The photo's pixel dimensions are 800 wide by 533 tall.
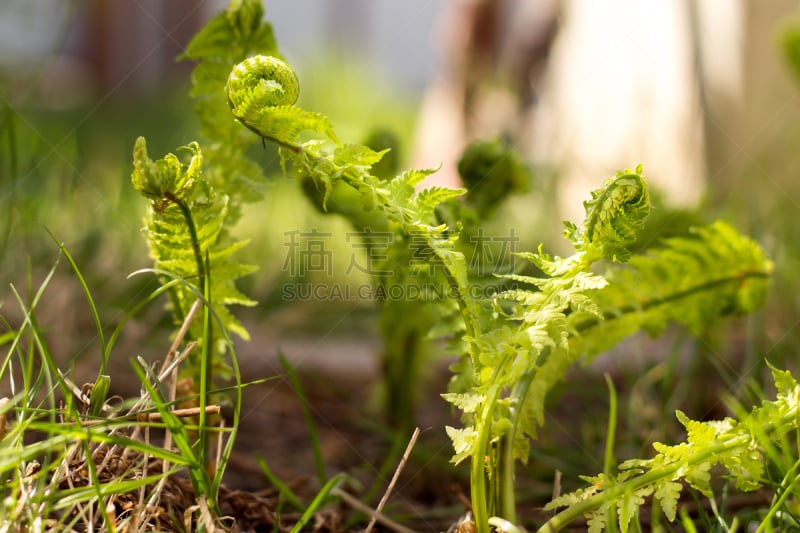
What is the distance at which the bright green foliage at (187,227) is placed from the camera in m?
0.66

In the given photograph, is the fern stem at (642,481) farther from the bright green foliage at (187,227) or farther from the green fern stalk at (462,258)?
the bright green foliage at (187,227)

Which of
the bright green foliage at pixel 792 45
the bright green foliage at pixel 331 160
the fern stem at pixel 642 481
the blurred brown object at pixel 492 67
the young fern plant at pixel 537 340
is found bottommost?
the fern stem at pixel 642 481

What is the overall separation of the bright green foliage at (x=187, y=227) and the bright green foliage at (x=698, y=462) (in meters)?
0.36

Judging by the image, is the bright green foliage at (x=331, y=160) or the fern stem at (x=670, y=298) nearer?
the bright green foliage at (x=331, y=160)

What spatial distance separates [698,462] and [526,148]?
241 cm

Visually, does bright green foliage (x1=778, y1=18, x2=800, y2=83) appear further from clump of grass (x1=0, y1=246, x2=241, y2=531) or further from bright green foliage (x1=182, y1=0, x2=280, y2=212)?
clump of grass (x1=0, y1=246, x2=241, y2=531)

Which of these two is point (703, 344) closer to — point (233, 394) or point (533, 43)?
point (233, 394)

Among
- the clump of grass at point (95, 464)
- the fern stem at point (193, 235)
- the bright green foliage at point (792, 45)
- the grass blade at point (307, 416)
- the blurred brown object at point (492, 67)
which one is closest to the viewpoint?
the clump of grass at point (95, 464)

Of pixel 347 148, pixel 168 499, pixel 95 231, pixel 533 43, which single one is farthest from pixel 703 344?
pixel 533 43

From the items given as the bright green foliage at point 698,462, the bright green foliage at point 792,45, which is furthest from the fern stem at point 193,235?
the bright green foliage at point 792,45

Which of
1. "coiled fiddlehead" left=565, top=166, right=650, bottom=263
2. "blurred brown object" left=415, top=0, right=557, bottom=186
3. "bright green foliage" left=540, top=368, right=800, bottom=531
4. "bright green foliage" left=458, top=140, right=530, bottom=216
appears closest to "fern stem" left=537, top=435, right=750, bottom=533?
"bright green foliage" left=540, top=368, right=800, bottom=531

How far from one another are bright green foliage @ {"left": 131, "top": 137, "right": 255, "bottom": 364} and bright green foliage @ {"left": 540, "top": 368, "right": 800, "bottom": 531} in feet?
1.17

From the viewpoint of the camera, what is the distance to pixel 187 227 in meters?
0.78

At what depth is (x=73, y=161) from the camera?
5.33 ft
